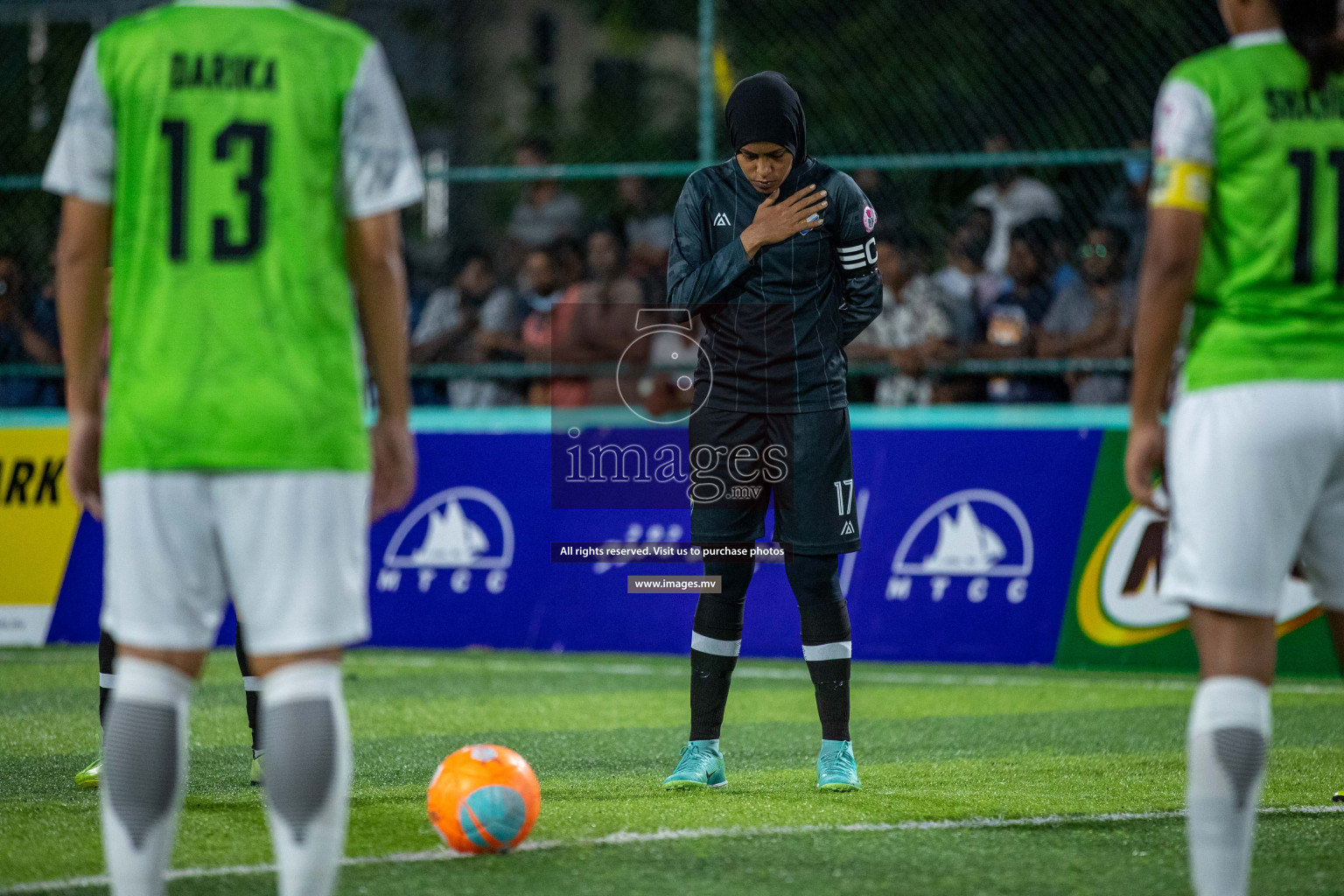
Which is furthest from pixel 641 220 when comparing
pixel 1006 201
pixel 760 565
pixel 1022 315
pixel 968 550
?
pixel 968 550

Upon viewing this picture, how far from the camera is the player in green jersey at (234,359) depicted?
2.94 m

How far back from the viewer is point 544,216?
12172 mm

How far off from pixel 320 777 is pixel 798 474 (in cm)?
254

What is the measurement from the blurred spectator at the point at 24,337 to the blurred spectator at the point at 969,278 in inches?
233

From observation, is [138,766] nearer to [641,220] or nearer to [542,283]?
[542,283]

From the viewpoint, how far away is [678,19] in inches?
843

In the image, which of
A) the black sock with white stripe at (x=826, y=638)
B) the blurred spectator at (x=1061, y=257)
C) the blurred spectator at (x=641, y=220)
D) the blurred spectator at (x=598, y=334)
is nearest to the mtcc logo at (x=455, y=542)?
the blurred spectator at (x=598, y=334)

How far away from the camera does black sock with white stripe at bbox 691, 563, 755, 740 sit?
532 cm

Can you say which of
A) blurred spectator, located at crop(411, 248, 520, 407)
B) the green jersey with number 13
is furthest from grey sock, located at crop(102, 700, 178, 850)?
blurred spectator, located at crop(411, 248, 520, 407)

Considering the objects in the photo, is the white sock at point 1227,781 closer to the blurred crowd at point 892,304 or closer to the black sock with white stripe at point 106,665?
the black sock with white stripe at point 106,665

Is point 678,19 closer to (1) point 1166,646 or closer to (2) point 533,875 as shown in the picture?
(1) point 1166,646

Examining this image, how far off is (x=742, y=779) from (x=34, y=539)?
5819 millimetres

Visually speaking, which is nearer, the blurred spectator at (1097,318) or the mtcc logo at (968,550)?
the mtcc logo at (968,550)

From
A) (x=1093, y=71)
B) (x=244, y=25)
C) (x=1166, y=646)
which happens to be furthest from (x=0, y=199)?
(x=244, y=25)
